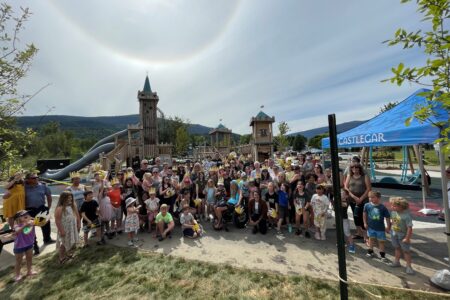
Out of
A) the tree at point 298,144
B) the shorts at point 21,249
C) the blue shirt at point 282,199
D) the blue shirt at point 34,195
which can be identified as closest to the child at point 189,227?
the blue shirt at point 282,199

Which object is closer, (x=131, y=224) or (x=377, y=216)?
(x=377, y=216)

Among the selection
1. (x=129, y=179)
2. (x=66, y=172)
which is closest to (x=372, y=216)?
(x=129, y=179)

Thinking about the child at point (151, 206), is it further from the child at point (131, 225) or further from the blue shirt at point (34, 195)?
the blue shirt at point (34, 195)

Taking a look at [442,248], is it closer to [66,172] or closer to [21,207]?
[21,207]

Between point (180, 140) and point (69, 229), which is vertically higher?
point (180, 140)

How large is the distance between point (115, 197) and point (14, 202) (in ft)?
6.90

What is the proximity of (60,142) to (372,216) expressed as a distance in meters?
66.6

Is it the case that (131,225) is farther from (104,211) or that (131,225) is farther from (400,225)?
(400,225)

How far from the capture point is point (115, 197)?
5.60 meters

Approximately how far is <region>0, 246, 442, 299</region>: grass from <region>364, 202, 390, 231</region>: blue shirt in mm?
1228

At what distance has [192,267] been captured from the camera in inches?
153

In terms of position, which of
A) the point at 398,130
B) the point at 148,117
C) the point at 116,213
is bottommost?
the point at 116,213

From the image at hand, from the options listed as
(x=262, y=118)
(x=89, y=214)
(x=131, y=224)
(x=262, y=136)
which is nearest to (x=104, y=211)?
(x=89, y=214)

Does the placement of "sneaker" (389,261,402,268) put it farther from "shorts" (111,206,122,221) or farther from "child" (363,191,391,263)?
"shorts" (111,206,122,221)
